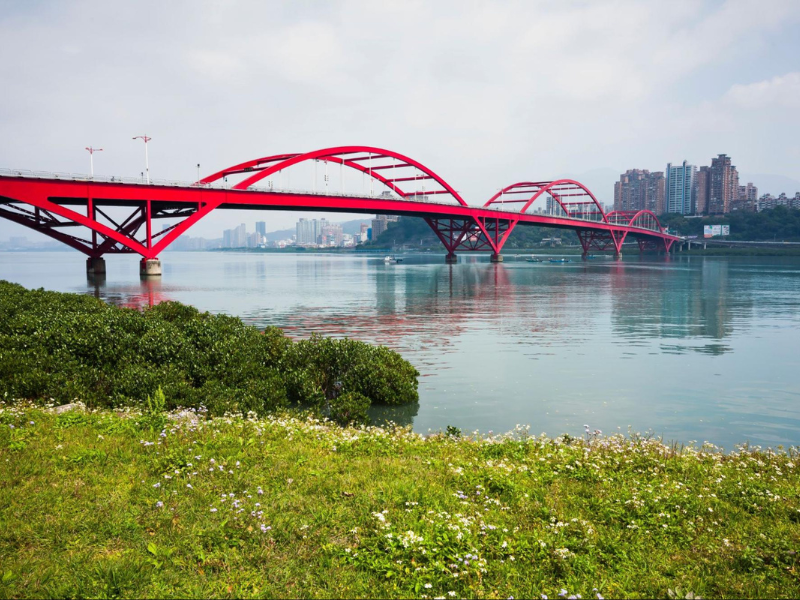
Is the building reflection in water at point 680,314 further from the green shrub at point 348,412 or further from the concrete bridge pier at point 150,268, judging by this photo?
the concrete bridge pier at point 150,268

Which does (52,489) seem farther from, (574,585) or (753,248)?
(753,248)

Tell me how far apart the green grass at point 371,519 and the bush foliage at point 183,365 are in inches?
148

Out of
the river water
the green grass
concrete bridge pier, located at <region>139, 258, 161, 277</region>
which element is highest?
concrete bridge pier, located at <region>139, 258, 161, 277</region>

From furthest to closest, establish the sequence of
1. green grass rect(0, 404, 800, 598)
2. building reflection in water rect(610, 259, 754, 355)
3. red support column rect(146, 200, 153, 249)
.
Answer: red support column rect(146, 200, 153, 249) < building reflection in water rect(610, 259, 754, 355) < green grass rect(0, 404, 800, 598)

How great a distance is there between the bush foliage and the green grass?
3.76m

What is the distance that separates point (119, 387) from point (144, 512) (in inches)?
304

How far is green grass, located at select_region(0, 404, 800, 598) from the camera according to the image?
17.4 ft

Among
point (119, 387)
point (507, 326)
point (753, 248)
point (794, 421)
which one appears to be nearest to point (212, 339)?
point (119, 387)

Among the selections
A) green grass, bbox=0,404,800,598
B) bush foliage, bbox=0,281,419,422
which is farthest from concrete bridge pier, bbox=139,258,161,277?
green grass, bbox=0,404,800,598

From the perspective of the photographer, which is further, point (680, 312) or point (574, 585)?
point (680, 312)

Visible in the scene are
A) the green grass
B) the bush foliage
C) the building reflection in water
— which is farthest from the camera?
the building reflection in water

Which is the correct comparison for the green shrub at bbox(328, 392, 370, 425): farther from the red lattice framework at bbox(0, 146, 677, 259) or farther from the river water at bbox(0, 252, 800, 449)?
the red lattice framework at bbox(0, 146, 677, 259)

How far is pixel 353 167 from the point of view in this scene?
274ft

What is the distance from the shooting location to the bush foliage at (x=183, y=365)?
1295 centimetres
